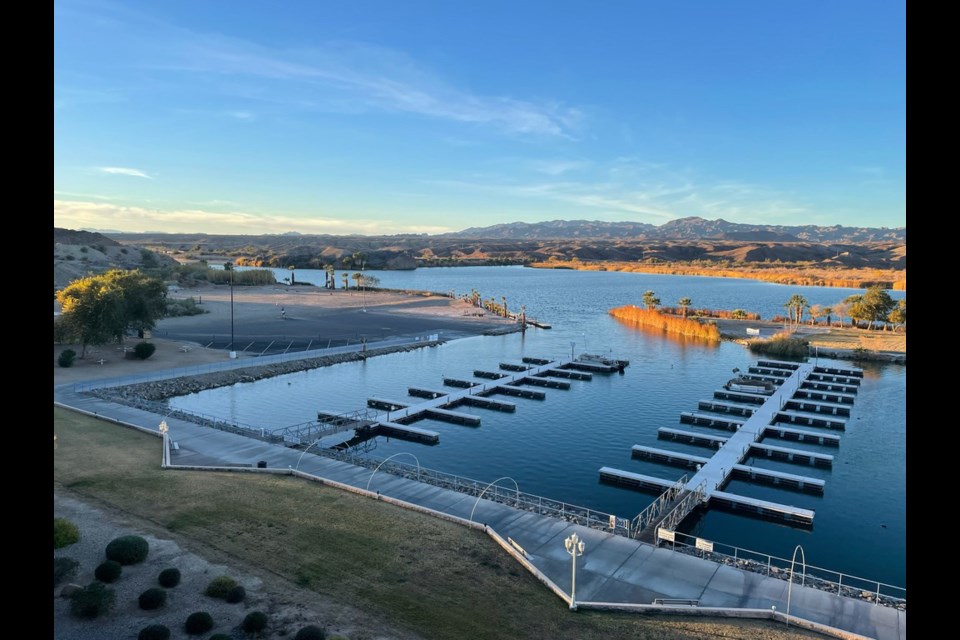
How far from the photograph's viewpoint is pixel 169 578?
1941cm

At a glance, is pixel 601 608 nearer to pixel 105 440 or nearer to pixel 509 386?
pixel 105 440

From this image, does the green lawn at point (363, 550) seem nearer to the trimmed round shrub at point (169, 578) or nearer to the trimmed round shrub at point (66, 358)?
the trimmed round shrub at point (169, 578)

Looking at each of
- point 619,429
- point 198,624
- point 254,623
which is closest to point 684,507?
point 619,429

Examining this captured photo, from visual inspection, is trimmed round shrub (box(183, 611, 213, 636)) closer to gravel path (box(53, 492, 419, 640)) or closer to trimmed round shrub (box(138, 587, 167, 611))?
gravel path (box(53, 492, 419, 640))

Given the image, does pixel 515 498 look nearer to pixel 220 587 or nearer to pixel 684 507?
pixel 684 507

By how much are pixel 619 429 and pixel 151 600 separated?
115ft

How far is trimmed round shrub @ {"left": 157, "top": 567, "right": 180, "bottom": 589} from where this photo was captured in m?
19.4

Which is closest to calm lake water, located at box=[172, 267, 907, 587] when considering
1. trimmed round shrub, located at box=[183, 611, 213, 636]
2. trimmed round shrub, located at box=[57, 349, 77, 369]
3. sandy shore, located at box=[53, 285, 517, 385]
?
sandy shore, located at box=[53, 285, 517, 385]

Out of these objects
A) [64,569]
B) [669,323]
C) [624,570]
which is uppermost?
[669,323]

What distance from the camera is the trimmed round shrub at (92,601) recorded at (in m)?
17.7

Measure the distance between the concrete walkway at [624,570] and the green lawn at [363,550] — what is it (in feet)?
4.27
